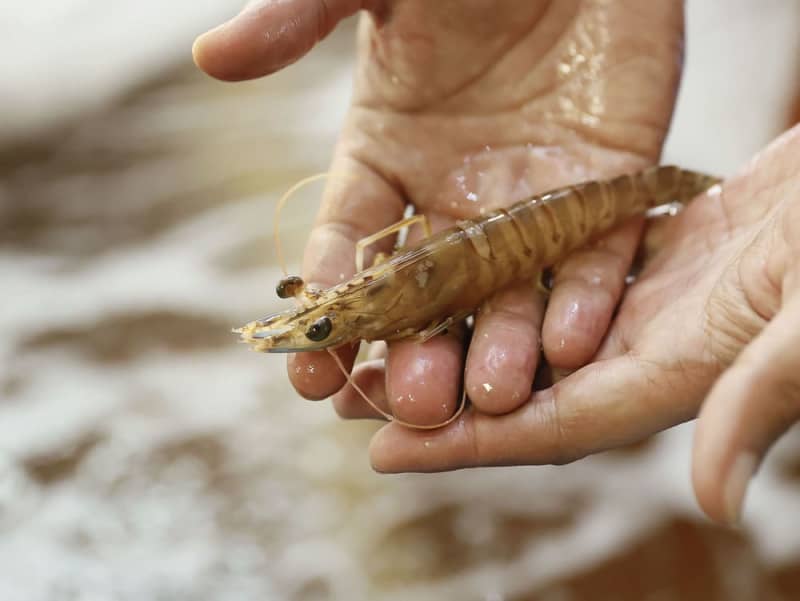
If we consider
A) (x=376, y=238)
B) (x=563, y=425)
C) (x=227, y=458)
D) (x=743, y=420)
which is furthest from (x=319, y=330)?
(x=227, y=458)

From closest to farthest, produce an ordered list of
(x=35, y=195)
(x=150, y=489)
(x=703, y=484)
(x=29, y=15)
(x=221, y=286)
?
(x=703, y=484) < (x=150, y=489) < (x=221, y=286) < (x=35, y=195) < (x=29, y=15)

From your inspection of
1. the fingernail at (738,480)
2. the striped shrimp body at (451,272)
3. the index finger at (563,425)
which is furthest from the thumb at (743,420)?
the striped shrimp body at (451,272)

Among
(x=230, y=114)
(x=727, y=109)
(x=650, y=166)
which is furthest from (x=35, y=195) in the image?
(x=727, y=109)

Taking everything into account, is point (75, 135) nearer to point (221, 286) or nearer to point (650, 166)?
point (221, 286)

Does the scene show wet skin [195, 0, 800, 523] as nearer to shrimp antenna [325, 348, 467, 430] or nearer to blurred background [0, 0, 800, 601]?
shrimp antenna [325, 348, 467, 430]

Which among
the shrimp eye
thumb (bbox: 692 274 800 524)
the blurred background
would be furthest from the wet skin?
the blurred background

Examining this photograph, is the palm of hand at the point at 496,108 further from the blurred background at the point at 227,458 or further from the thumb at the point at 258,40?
the blurred background at the point at 227,458
